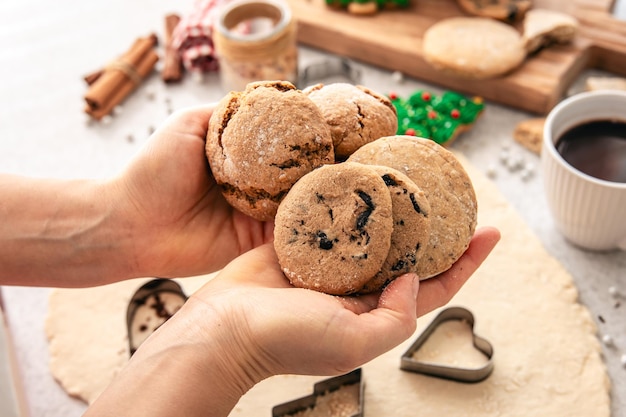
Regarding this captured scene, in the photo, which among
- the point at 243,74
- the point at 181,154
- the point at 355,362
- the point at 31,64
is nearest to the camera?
the point at 355,362

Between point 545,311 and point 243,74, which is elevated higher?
point 243,74

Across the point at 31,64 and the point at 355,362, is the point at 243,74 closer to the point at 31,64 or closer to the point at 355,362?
the point at 31,64

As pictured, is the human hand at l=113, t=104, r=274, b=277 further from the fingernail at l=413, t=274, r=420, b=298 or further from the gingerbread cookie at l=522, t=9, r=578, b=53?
the gingerbread cookie at l=522, t=9, r=578, b=53

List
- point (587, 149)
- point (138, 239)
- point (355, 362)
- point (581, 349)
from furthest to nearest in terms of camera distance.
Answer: point (587, 149) < point (581, 349) < point (138, 239) < point (355, 362)

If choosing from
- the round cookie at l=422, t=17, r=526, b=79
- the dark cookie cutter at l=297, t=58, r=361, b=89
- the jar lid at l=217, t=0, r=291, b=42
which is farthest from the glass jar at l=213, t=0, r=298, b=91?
the round cookie at l=422, t=17, r=526, b=79

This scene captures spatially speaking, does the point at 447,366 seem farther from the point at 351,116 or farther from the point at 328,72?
the point at 328,72

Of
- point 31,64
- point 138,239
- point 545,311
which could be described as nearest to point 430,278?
point 545,311

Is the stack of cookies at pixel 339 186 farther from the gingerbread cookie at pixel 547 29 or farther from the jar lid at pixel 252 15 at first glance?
the gingerbread cookie at pixel 547 29

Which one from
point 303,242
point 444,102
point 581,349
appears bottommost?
point 581,349
